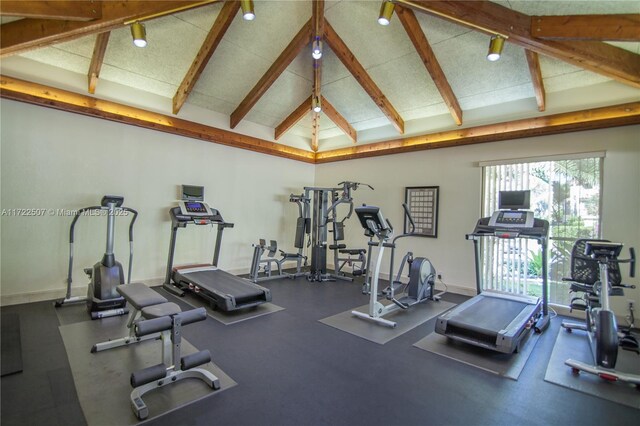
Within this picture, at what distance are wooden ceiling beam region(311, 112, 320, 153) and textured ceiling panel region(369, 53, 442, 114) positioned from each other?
1950 millimetres

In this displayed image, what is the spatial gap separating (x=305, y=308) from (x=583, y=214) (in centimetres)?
434

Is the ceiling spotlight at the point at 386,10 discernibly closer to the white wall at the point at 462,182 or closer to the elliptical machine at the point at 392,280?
the elliptical machine at the point at 392,280

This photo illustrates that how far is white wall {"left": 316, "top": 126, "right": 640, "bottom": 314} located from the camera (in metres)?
4.12

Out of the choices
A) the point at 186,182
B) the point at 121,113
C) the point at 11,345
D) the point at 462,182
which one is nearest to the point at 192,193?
the point at 186,182

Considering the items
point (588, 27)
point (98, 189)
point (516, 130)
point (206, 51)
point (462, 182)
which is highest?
point (206, 51)

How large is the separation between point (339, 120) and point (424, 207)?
277cm

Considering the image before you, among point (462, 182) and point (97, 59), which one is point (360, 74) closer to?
point (462, 182)

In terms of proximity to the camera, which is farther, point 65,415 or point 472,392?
point 472,392

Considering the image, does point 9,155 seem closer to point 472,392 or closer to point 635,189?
point 472,392

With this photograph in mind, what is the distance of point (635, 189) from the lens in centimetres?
405

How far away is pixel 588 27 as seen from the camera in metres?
3.17

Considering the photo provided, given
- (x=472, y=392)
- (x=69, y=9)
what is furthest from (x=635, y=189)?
(x=69, y=9)

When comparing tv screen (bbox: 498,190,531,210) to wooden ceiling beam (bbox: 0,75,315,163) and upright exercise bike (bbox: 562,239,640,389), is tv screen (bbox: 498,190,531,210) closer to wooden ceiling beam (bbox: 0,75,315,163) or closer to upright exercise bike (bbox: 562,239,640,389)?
upright exercise bike (bbox: 562,239,640,389)

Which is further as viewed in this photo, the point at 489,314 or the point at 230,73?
the point at 230,73
